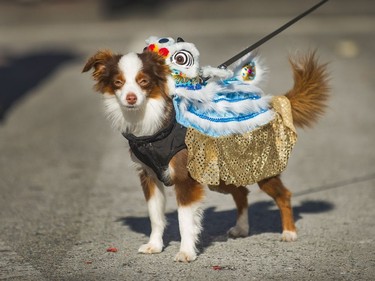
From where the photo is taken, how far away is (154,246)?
6.22 meters

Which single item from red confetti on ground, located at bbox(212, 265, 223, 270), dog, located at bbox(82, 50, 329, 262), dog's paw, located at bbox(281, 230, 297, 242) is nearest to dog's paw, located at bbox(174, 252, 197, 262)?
dog, located at bbox(82, 50, 329, 262)

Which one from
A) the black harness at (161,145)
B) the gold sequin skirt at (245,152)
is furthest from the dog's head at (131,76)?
the gold sequin skirt at (245,152)

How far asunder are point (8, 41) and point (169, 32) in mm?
4037

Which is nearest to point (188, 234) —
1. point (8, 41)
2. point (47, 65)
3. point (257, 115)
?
point (257, 115)

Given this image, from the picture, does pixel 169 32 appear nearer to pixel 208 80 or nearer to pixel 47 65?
pixel 47 65

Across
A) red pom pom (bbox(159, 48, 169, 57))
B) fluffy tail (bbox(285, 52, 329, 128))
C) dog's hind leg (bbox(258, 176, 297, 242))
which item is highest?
red pom pom (bbox(159, 48, 169, 57))

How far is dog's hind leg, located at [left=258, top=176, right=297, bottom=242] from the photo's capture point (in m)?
6.48

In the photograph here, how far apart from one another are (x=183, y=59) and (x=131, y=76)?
405 millimetres

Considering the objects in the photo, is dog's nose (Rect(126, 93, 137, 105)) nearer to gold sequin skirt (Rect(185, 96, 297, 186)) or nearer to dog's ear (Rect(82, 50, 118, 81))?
dog's ear (Rect(82, 50, 118, 81))

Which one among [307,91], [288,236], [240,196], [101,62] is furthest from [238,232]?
[101,62]

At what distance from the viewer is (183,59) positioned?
19.3 ft

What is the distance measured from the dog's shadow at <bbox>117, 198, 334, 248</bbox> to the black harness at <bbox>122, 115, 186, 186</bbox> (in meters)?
0.85

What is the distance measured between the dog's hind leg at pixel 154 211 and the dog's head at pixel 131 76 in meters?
0.71

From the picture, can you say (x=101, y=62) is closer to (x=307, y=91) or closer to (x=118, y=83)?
(x=118, y=83)
